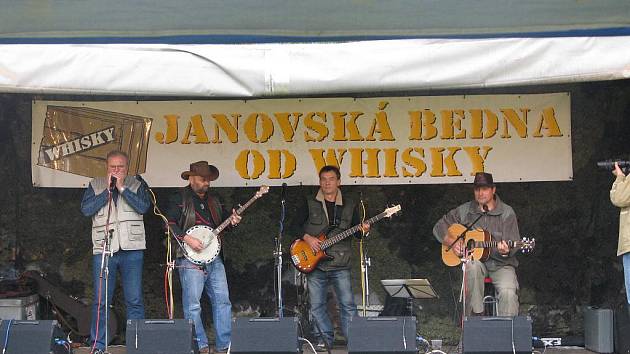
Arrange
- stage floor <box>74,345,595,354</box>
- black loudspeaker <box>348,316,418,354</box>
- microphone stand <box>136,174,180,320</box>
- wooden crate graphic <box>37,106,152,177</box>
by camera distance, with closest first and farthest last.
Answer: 1. black loudspeaker <box>348,316,418,354</box>
2. microphone stand <box>136,174,180,320</box>
3. stage floor <box>74,345,595,354</box>
4. wooden crate graphic <box>37,106,152,177</box>

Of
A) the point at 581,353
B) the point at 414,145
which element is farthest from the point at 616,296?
the point at 414,145

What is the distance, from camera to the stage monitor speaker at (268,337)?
24.5ft

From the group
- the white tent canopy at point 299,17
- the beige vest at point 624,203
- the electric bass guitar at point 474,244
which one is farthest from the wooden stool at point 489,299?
the white tent canopy at point 299,17

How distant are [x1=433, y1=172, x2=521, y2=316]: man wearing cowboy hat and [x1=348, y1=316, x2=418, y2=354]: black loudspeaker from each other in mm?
1229

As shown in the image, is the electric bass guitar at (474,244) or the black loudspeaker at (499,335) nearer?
the black loudspeaker at (499,335)

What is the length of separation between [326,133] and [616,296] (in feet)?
10.8

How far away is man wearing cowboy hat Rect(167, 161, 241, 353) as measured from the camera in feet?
28.4

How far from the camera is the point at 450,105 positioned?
9312 mm

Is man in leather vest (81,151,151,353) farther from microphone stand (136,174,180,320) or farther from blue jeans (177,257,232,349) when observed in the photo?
blue jeans (177,257,232,349)

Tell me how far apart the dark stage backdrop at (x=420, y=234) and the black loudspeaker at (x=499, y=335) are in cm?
197

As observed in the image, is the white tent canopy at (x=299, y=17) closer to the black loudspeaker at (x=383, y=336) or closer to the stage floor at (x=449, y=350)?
the black loudspeaker at (x=383, y=336)

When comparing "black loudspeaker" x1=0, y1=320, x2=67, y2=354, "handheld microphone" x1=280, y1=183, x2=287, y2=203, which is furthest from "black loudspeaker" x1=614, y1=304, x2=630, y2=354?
"black loudspeaker" x1=0, y1=320, x2=67, y2=354

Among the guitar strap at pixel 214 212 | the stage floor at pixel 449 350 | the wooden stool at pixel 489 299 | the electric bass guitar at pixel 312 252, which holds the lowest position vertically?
the stage floor at pixel 449 350

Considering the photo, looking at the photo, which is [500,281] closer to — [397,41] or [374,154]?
[374,154]
